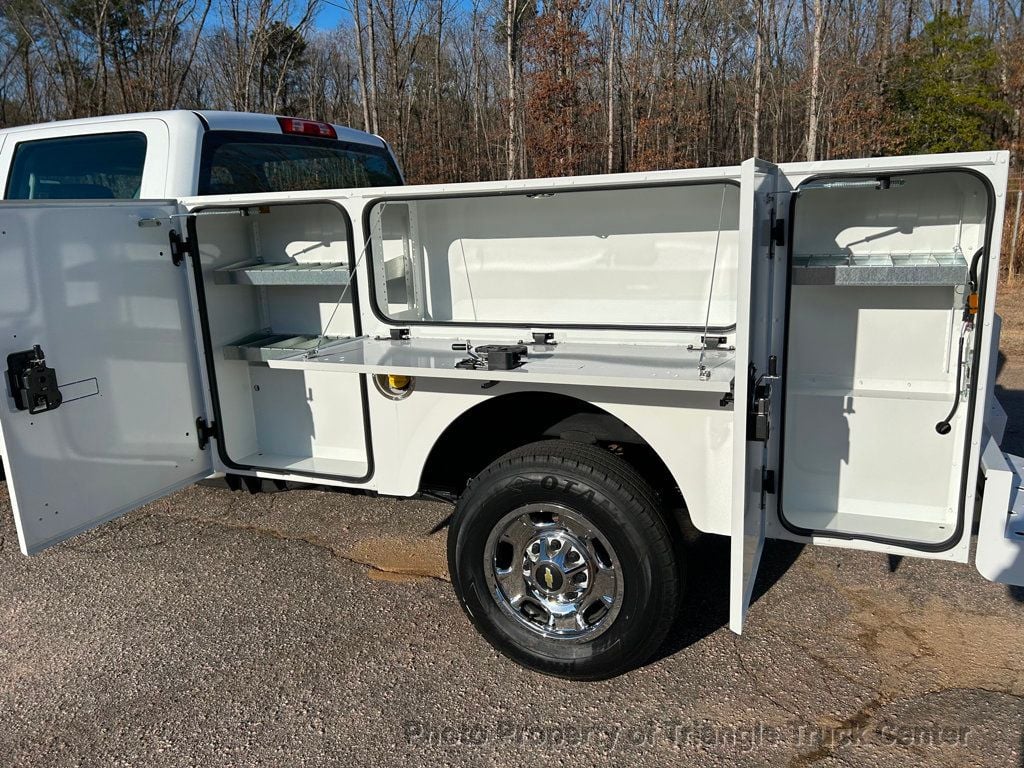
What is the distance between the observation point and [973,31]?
21.6 m

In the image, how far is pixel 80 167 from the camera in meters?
4.34

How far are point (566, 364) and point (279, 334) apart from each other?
1822 mm

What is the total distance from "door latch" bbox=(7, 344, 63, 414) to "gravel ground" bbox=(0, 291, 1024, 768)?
112 centimetres

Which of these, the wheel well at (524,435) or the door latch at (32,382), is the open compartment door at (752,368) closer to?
the wheel well at (524,435)

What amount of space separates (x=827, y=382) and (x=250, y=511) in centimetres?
335

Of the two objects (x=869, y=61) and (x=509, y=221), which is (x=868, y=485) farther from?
(x=869, y=61)

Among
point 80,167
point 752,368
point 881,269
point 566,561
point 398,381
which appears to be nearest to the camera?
point 752,368

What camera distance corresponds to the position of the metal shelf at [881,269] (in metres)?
2.69

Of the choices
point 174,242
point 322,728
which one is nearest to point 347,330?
point 174,242

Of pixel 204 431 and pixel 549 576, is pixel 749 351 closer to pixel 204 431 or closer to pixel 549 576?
pixel 549 576

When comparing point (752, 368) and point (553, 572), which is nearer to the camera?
point (752, 368)

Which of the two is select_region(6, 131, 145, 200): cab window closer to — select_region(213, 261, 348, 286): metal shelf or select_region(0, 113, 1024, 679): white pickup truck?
select_region(0, 113, 1024, 679): white pickup truck

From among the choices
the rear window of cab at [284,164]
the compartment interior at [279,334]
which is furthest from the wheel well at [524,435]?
the rear window of cab at [284,164]

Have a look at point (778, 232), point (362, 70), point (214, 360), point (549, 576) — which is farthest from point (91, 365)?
point (362, 70)
